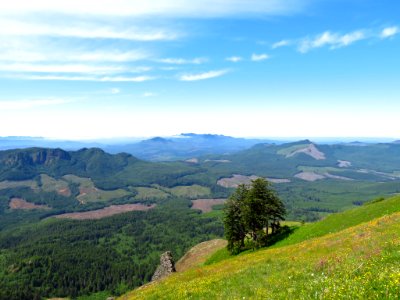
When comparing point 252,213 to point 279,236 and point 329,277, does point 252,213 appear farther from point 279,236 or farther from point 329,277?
point 329,277

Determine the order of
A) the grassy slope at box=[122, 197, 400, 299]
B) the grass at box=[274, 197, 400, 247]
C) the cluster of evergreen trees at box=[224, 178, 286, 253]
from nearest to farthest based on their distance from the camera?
the grassy slope at box=[122, 197, 400, 299] → the grass at box=[274, 197, 400, 247] → the cluster of evergreen trees at box=[224, 178, 286, 253]

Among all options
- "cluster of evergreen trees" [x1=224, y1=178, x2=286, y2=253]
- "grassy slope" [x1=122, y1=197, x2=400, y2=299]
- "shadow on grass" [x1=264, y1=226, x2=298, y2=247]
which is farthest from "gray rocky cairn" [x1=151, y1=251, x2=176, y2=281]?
"grassy slope" [x1=122, y1=197, x2=400, y2=299]

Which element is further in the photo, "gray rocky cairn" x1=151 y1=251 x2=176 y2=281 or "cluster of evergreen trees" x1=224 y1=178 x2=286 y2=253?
"gray rocky cairn" x1=151 y1=251 x2=176 y2=281

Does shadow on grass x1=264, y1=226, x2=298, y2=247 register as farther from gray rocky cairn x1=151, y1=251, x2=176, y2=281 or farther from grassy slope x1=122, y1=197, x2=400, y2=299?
grassy slope x1=122, y1=197, x2=400, y2=299

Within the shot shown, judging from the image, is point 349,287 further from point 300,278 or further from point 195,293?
point 195,293

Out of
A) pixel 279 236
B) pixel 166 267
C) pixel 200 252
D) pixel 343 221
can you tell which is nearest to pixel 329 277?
pixel 343 221

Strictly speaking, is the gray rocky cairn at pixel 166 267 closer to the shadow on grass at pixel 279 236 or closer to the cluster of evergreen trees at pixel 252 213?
the cluster of evergreen trees at pixel 252 213

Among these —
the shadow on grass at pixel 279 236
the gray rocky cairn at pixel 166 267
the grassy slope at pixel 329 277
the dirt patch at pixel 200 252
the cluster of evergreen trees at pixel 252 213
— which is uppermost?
the grassy slope at pixel 329 277

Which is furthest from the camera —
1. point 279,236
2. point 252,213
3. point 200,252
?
point 200,252

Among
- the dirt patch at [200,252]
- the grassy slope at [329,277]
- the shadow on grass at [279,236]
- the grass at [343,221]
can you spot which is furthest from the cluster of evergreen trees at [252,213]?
the grassy slope at [329,277]

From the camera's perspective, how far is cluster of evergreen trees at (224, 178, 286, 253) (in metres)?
65.8

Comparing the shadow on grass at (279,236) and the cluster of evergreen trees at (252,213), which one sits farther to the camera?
the cluster of evergreen trees at (252,213)

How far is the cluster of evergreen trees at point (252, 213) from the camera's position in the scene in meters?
65.8

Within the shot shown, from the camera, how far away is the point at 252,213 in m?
66.1
